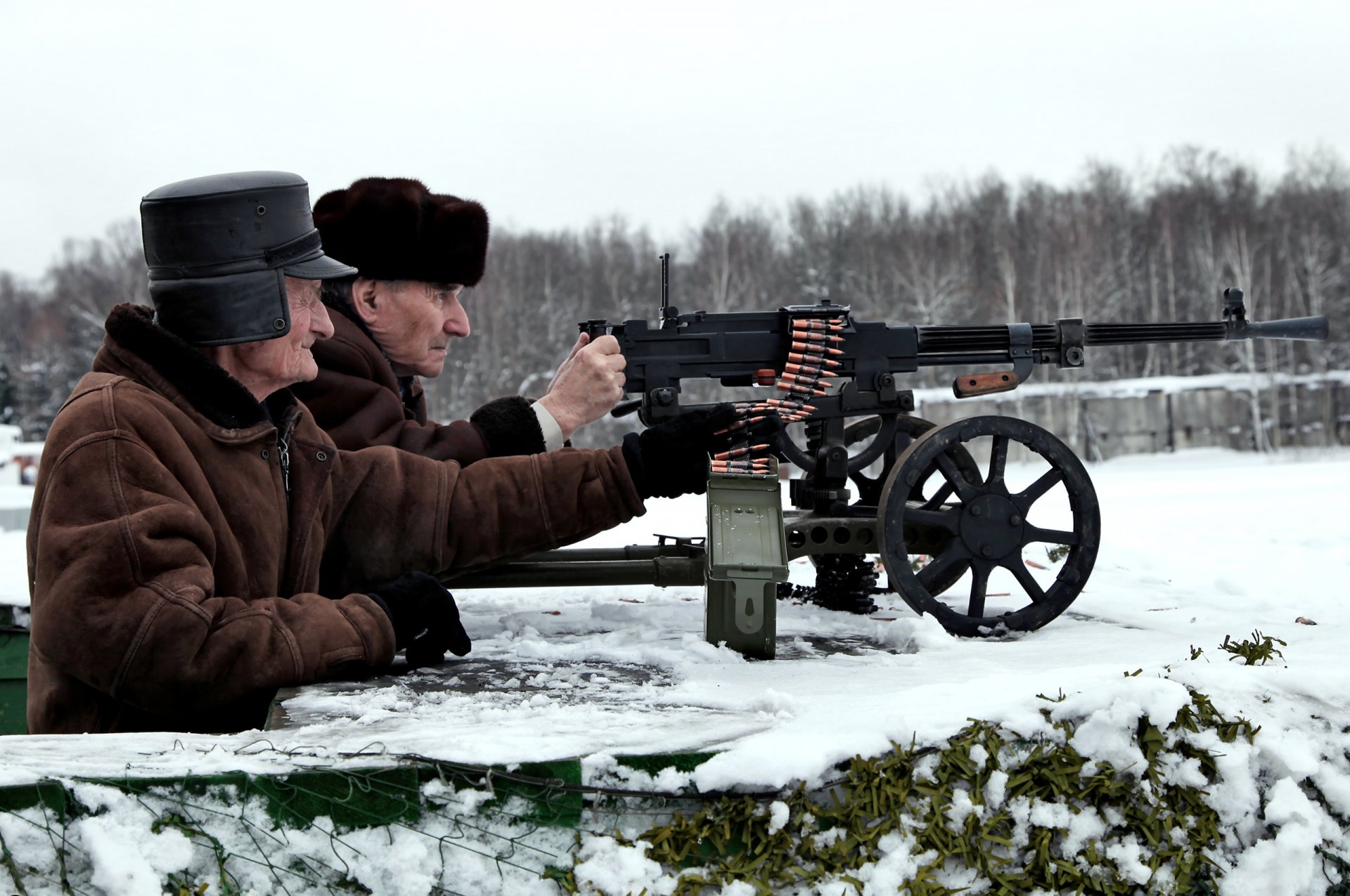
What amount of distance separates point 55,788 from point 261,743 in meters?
0.40

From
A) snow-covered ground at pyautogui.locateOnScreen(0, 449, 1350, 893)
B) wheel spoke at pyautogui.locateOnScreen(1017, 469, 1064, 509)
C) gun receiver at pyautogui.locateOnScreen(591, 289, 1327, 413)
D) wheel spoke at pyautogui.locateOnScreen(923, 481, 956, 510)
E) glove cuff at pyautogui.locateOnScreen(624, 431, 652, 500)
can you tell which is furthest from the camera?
gun receiver at pyautogui.locateOnScreen(591, 289, 1327, 413)

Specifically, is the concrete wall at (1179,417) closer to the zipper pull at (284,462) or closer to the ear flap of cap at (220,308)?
the zipper pull at (284,462)

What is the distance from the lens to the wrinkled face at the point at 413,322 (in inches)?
187

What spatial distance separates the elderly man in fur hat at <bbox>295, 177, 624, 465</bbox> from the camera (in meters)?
4.34

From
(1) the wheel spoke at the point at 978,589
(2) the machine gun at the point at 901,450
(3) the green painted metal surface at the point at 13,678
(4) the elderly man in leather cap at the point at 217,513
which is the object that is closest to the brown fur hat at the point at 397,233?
(2) the machine gun at the point at 901,450

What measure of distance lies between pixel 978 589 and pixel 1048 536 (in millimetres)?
303

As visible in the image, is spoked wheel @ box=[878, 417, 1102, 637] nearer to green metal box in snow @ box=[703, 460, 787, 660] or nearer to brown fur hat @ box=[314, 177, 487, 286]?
green metal box in snow @ box=[703, 460, 787, 660]

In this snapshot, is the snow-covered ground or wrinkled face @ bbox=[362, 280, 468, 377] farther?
wrinkled face @ bbox=[362, 280, 468, 377]

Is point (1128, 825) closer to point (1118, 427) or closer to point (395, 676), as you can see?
point (395, 676)

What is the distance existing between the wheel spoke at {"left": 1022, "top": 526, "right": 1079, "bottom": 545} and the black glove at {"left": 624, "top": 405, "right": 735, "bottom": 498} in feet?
3.74

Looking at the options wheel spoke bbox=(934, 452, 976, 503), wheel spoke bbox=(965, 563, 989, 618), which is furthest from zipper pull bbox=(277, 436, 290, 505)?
wheel spoke bbox=(965, 563, 989, 618)

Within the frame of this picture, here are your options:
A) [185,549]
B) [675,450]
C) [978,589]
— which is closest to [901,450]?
[978,589]

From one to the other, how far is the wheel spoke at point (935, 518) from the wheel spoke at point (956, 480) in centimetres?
7

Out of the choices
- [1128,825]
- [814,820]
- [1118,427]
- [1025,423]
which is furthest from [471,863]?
[1118,427]
